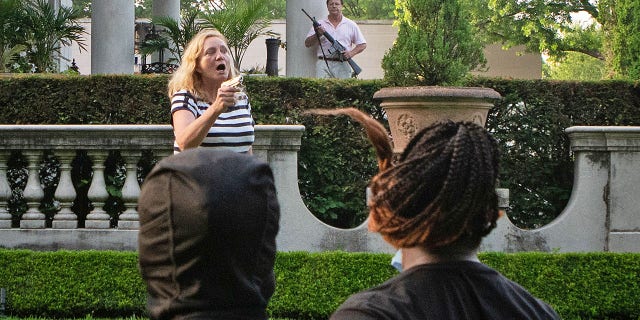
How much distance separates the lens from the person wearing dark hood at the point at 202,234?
7.02 ft

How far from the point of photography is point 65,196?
8188mm

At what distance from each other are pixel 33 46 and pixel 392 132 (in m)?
6.66

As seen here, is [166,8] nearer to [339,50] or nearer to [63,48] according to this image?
[63,48]

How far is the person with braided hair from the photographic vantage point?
2223 millimetres

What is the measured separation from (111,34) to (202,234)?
11261 mm

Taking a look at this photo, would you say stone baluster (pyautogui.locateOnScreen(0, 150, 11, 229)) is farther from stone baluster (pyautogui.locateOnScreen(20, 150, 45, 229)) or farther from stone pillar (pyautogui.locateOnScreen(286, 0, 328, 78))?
stone pillar (pyautogui.locateOnScreen(286, 0, 328, 78))

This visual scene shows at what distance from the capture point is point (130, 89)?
29.8 ft

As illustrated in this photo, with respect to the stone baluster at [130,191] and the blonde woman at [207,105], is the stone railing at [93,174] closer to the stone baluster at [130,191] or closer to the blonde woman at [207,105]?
the stone baluster at [130,191]

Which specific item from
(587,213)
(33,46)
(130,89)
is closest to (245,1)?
(33,46)

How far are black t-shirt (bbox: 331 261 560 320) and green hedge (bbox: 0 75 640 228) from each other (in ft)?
22.8

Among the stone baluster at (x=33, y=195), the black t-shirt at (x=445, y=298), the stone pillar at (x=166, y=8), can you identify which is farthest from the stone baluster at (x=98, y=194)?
the stone pillar at (x=166, y=8)

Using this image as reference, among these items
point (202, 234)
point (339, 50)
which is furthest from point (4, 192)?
point (202, 234)

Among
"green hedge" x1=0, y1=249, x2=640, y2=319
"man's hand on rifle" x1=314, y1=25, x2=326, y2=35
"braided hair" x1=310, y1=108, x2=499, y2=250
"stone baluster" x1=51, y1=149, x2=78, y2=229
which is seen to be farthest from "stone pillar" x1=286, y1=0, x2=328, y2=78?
"braided hair" x1=310, y1=108, x2=499, y2=250

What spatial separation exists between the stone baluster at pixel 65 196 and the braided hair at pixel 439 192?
6232 mm
